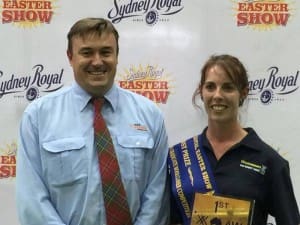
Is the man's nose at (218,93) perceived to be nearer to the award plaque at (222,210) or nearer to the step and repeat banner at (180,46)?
the award plaque at (222,210)

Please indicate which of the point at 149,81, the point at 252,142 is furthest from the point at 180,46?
the point at 252,142

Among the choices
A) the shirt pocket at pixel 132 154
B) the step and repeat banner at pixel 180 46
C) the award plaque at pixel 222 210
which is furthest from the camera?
the step and repeat banner at pixel 180 46

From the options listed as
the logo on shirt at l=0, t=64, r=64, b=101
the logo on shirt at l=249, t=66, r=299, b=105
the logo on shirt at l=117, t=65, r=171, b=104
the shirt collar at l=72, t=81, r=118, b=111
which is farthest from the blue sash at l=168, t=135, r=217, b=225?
the logo on shirt at l=0, t=64, r=64, b=101

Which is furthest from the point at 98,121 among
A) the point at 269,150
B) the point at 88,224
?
the point at 269,150

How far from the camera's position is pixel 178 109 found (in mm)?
1857

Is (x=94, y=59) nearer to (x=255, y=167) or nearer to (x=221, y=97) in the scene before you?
(x=221, y=97)

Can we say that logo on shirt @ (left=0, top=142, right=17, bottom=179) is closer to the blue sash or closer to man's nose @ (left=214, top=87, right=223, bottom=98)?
the blue sash

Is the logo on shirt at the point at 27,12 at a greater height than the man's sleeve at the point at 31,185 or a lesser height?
greater

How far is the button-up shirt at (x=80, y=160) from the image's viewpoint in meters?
1.27

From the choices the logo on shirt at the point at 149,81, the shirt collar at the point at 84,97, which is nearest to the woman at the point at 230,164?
the shirt collar at the point at 84,97

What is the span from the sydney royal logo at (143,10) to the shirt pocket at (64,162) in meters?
0.76

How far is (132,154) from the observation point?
4.33ft

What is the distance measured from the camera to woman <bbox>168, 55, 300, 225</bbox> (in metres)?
1.20

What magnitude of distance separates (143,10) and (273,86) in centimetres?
66
